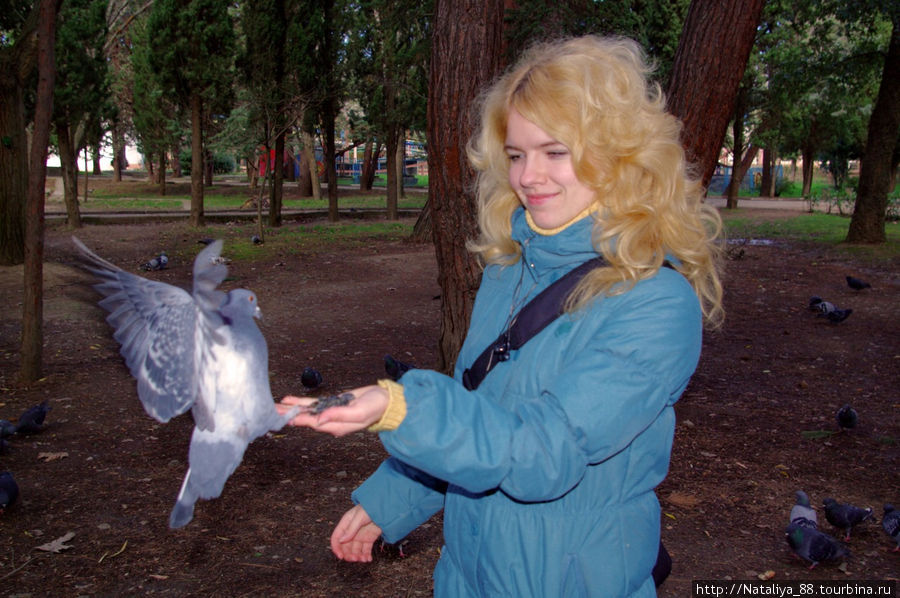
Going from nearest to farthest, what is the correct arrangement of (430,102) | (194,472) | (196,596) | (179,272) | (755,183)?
(194,472) < (196,596) < (430,102) < (179,272) < (755,183)

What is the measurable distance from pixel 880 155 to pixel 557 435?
18.2m

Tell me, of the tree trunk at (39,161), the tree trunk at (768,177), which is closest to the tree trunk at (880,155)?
the tree trunk at (39,161)

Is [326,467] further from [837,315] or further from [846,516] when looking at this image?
[837,315]

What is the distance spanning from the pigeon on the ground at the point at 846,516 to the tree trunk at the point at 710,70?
2.36 m

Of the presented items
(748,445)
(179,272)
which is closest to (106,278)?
(748,445)

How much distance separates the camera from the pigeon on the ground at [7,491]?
14.5 ft

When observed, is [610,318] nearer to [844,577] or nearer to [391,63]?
[844,577]

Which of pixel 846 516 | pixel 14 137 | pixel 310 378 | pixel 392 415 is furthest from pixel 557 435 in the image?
pixel 14 137

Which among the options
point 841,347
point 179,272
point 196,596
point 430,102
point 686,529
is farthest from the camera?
point 179,272

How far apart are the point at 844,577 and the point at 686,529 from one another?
90 cm

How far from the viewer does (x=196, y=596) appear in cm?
380

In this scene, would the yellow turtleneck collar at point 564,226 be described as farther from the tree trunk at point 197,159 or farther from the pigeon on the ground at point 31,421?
the tree trunk at point 197,159

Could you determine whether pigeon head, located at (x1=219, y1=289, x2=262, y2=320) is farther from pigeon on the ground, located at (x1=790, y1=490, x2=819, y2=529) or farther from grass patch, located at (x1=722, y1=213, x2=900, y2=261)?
grass patch, located at (x1=722, y1=213, x2=900, y2=261)

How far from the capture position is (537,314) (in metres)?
1.77
